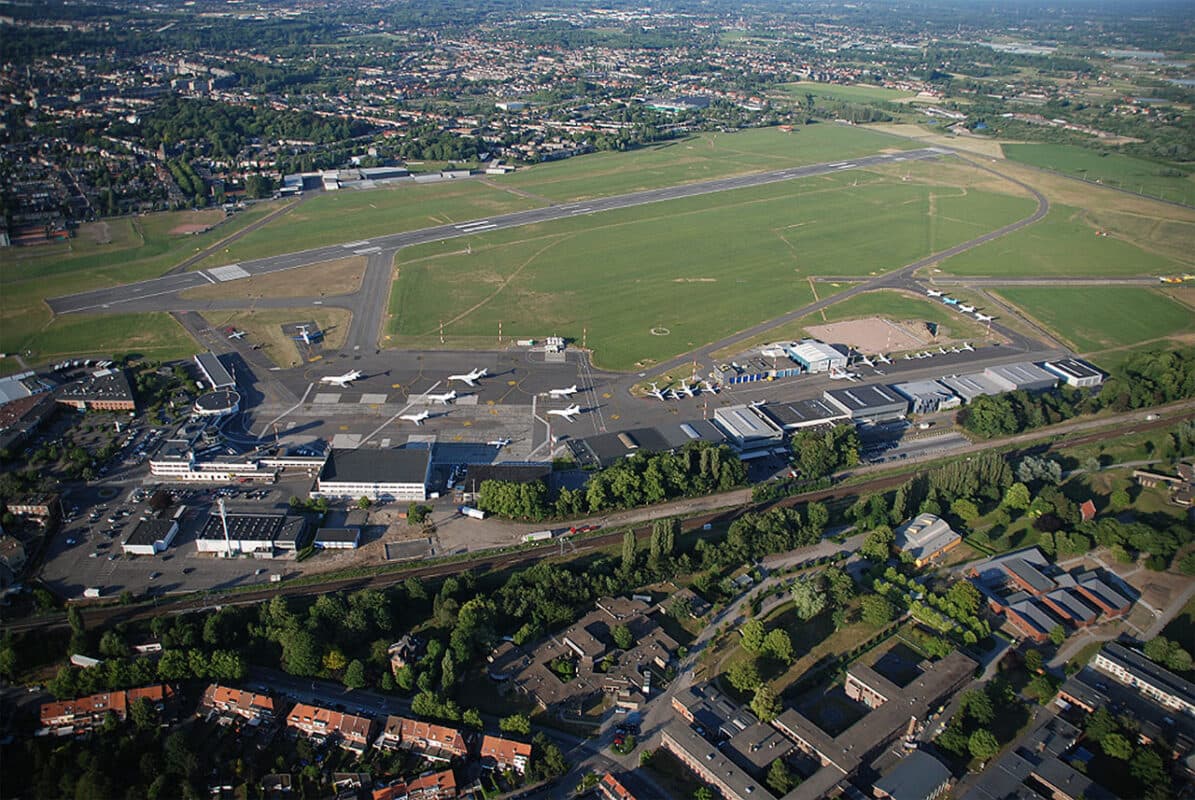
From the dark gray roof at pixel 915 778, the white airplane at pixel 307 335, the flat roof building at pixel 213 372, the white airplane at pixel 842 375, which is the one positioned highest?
the flat roof building at pixel 213 372

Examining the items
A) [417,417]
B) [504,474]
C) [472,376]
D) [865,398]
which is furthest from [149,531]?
[865,398]

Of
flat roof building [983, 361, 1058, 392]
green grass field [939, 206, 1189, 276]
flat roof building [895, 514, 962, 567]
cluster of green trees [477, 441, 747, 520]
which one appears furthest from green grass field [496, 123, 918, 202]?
flat roof building [895, 514, 962, 567]

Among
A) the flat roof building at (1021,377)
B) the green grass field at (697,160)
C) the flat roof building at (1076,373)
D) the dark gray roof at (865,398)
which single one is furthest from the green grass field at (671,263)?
the flat roof building at (1076,373)

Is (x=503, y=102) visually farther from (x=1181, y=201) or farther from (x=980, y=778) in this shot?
(x=980, y=778)

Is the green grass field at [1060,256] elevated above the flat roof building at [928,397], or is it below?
below

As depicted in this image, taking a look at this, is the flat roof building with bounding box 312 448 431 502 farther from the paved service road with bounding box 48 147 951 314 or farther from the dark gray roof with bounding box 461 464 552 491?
the paved service road with bounding box 48 147 951 314

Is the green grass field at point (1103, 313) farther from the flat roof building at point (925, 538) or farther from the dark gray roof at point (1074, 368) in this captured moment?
the flat roof building at point (925, 538)
